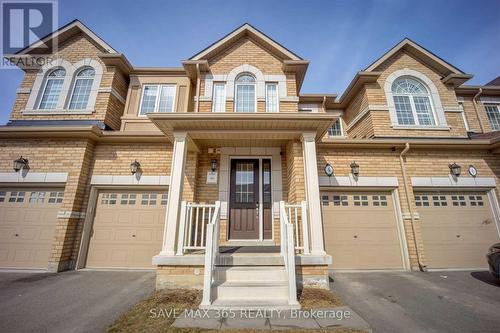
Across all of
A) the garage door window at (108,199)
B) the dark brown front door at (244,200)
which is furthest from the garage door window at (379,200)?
the garage door window at (108,199)

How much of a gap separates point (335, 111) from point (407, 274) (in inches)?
265

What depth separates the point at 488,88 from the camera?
835 centimetres

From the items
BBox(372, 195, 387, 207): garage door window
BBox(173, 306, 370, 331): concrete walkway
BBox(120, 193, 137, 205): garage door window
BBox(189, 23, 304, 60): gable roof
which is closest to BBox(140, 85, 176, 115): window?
BBox(189, 23, 304, 60): gable roof

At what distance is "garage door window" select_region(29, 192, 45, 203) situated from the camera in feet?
19.0

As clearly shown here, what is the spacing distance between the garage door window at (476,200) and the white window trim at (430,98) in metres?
2.42

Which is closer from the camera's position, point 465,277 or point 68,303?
point 68,303

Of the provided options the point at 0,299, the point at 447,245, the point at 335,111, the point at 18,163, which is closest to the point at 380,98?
the point at 335,111

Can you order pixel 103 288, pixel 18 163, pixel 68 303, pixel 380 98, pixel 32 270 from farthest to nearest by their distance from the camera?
pixel 380 98
pixel 18 163
pixel 32 270
pixel 103 288
pixel 68 303

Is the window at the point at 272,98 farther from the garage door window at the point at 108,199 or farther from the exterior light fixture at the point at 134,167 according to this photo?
the garage door window at the point at 108,199

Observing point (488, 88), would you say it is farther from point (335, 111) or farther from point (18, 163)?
point (18, 163)

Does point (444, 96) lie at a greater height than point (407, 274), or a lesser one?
greater

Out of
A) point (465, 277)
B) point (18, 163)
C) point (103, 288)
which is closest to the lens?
point (103, 288)

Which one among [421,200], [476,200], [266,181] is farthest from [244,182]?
[476,200]

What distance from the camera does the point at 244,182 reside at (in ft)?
19.9
